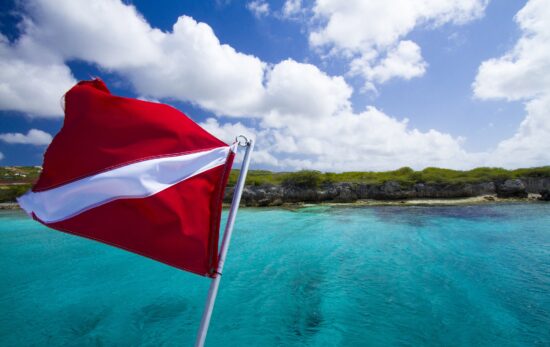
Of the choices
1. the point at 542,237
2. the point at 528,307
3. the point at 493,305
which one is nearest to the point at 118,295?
the point at 493,305

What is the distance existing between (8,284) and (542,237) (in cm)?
2715

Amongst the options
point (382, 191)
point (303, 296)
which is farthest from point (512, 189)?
point (303, 296)

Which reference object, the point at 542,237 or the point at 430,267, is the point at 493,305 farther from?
the point at 542,237

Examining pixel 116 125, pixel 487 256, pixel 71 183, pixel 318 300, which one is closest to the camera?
pixel 71 183

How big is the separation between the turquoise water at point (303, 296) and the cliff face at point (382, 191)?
2862cm

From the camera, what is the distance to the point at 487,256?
11.7m

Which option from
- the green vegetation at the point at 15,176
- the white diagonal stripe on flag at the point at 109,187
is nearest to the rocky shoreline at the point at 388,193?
the white diagonal stripe on flag at the point at 109,187

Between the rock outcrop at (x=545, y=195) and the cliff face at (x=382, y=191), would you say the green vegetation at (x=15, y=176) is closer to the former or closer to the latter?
the cliff face at (x=382, y=191)

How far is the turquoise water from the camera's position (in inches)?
233

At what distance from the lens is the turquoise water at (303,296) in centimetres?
593

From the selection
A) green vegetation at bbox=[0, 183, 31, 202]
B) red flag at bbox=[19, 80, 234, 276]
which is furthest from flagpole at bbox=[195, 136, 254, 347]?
green vegetation at bbox=[0, 183, 31, 202]

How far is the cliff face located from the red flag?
40.2 meters

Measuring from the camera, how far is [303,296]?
26.6 ft

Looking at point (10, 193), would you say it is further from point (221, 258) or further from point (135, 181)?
point (221, 258)
